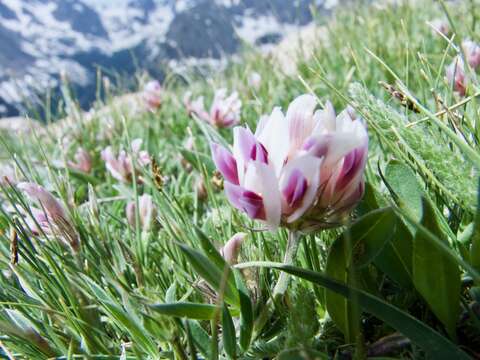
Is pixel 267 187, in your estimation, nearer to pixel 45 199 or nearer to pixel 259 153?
pixel 259 153

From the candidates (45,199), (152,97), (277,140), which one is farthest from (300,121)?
(152,97)

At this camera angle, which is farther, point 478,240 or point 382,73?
point 382,73

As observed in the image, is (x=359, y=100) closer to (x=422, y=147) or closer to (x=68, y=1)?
(x=422, y=147)

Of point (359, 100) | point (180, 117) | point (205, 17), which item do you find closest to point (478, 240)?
point (359, 100)

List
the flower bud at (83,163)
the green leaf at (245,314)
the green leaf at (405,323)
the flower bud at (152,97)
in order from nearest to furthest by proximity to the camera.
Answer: the green leaf at (405,323) → the green leaf at (245,314) → the flower bud at (83,163) → the flower bud at (152,97)

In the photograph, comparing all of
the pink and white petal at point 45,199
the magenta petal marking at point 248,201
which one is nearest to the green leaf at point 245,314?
the magenta petal marking at point 248,201

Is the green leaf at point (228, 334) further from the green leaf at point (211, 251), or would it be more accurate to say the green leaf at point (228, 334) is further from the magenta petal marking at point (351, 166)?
the magenta petal marking at point (351, 166)

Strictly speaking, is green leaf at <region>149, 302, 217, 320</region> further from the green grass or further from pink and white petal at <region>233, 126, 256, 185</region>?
pink and white petal at <region>233, 126, 256, 185</region>
